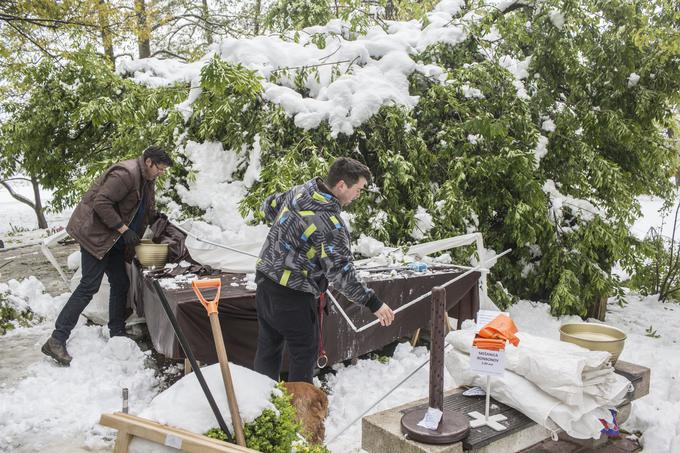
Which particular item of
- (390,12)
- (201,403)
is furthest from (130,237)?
(390,12)

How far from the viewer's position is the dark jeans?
4016mm

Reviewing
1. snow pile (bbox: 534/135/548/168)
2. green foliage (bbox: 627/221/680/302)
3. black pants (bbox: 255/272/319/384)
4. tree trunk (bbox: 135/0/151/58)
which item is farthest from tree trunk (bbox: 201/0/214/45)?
black pants (bbox: 255/272/319/384)

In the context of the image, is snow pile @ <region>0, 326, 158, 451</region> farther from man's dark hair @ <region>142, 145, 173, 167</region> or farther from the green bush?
the green bush

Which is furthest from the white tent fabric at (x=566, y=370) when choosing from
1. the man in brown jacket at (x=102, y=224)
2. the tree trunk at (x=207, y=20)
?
the tree trunk at (x=207, y=20)

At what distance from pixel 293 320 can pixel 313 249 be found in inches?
15.7

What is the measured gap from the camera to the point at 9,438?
3018 millimetres

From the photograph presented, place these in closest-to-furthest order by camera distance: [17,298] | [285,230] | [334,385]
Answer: [285,230], [334,385], [17,298]

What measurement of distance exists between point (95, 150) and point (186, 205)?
2.29 meters

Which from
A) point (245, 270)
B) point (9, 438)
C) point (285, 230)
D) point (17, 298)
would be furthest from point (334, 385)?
point (17, 298)

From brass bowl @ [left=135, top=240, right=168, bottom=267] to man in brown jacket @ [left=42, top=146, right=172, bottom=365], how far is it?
0.27 feet

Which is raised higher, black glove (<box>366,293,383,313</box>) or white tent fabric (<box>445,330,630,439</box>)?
black glove (<box>366,293,383,313</box>)

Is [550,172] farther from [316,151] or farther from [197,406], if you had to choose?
[197,406]

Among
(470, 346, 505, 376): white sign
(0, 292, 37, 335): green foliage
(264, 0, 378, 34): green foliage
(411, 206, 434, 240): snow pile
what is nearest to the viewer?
(470, 346, 505, 376): white sign

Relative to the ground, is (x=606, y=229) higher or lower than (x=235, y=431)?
lower
